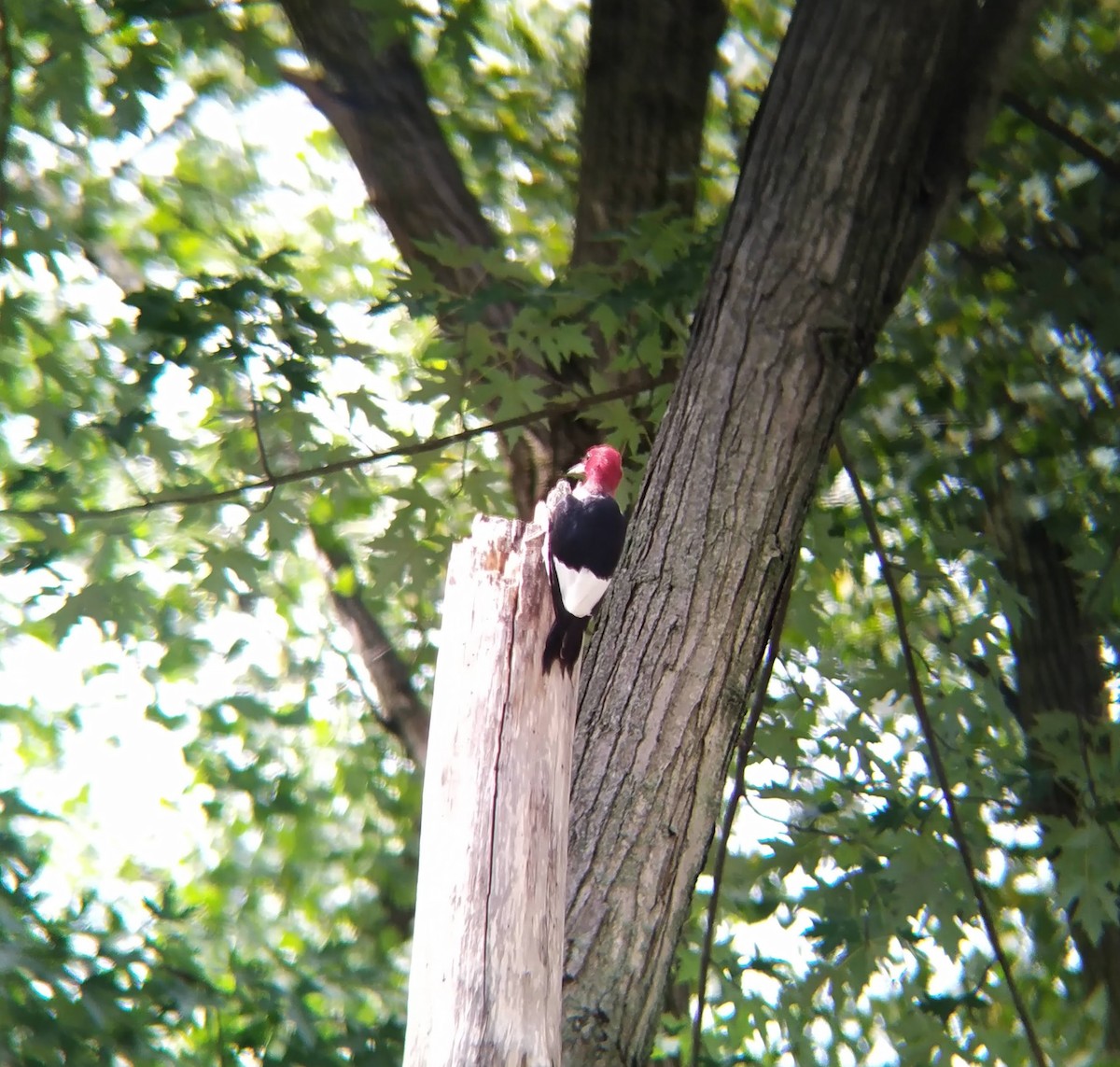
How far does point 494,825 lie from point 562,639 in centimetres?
31

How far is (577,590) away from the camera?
5.98 feet

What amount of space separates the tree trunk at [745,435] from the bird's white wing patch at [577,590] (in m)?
0.30

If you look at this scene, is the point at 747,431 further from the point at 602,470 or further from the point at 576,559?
the point at 576,559

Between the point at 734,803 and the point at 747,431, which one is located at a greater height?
the point at 747,431

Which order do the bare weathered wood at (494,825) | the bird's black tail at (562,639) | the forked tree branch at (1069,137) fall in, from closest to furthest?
1. the bare weathered wood at (494,825)
2. the bird's black tail at (562,639)
3. the forked tree branch at (1069,137)

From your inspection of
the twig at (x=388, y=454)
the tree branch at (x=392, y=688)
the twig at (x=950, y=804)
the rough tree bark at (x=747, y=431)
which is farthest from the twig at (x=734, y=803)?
the tree branch at (x=392, y=688)

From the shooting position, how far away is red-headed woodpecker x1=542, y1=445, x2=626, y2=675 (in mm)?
1820

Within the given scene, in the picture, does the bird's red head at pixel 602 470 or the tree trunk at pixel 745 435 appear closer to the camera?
the tree trunk at pixel 745 435

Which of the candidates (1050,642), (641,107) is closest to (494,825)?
(641,107)

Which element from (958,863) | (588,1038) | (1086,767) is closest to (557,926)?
(588,1038)

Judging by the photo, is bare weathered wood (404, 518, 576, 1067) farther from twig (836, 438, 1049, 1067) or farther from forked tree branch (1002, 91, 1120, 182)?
forked tree branch (1002, 91, 1120, 182)

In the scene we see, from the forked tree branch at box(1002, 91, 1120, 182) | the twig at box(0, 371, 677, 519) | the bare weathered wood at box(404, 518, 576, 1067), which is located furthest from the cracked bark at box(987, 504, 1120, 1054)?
the bare weathered wood at box(404, 518, 576, 1067)

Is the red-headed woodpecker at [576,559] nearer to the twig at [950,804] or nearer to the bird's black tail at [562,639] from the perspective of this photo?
the bird's black tail at [562,639]

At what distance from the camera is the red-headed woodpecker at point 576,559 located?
5.97ft
